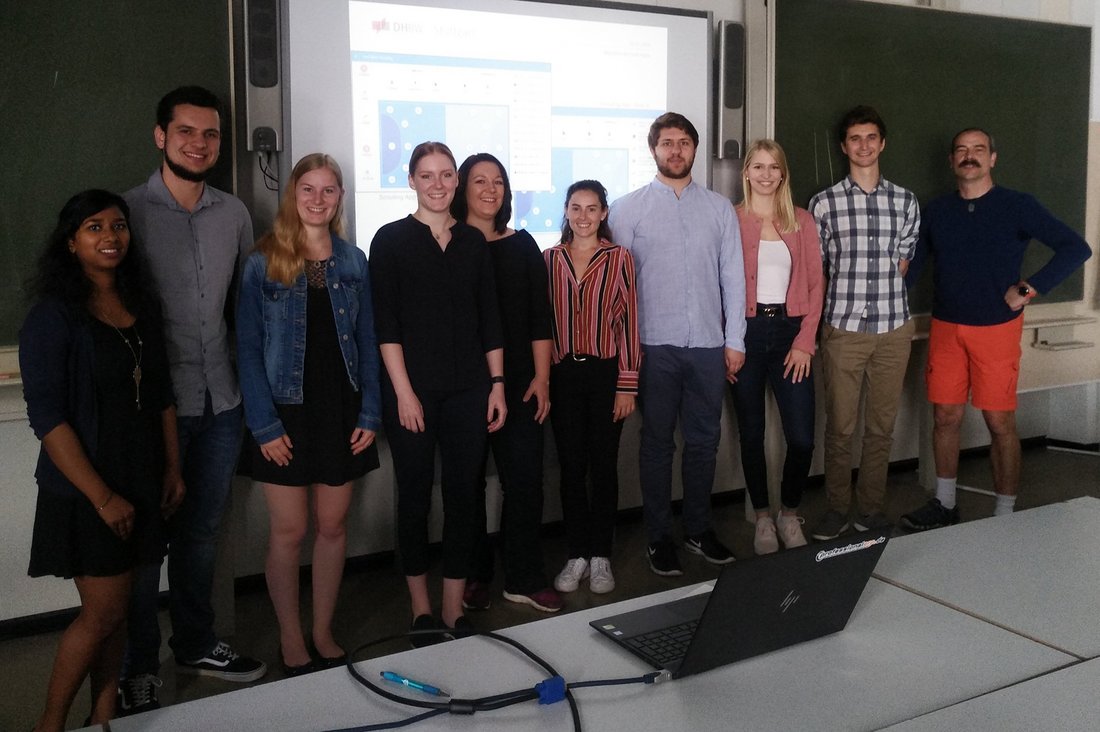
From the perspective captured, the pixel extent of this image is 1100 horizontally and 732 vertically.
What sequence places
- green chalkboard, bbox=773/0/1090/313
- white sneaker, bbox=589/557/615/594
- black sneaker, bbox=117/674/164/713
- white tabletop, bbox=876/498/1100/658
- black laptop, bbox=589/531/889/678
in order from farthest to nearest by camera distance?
green chalkboard, bbox=773/0/1090/313 < white sneaker, bbox=589/557/615/594 < black sneaker, bbox=117/674/164/713 < white tabletop, bbox=876/498/1100/658 < black laptop, bbox=589/531/889/678

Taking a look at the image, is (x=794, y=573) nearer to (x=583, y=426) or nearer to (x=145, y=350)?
(x=145, y=350)

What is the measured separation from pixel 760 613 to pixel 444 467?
168 cm

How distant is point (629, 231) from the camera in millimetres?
3244

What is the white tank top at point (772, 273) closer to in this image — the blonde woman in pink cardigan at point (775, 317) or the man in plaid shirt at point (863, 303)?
the blonde woman in pink cardigan at point (775, 317)

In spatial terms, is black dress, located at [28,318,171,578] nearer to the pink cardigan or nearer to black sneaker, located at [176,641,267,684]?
black sneaker, located at [176,641,267,684]

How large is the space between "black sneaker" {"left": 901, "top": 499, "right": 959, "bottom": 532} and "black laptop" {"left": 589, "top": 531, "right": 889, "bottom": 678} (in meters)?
2.88

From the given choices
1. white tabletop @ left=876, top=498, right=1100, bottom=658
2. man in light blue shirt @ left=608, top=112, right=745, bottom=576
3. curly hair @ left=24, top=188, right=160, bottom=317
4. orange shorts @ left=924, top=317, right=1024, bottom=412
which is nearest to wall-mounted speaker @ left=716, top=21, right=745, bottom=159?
man in light blue shirt @ left=608, top=112, right=745, bottom=576

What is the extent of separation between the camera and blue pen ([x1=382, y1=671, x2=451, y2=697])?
41.4 inches

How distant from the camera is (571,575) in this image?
3.12 metres

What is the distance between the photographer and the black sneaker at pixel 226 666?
2.53 m

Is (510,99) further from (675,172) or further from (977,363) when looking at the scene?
(977,363)

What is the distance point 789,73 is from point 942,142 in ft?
3.13

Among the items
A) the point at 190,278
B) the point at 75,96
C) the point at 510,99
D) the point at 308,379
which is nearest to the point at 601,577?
the point at 308,379

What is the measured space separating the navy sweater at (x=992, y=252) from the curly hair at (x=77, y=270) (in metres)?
3.22
